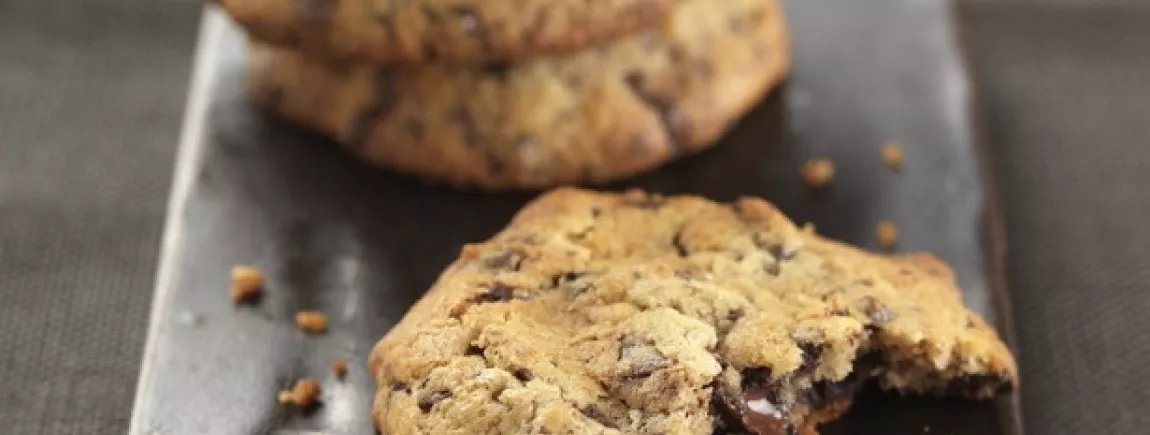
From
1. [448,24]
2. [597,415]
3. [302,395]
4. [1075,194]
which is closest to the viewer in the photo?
[597,415]

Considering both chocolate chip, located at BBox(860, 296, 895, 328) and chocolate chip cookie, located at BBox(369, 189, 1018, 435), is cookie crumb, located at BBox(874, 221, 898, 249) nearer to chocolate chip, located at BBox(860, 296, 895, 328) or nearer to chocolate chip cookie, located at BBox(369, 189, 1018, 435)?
chocolate chip cookie, located at BBox(369, 189, 1018, 435)

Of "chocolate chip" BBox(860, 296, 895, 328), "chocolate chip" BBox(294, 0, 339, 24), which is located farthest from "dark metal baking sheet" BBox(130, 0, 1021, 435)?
"chocolate chip" BBox(294, 0, 339, 24)

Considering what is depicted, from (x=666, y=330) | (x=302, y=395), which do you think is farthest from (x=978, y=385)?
(x=302, y=395)

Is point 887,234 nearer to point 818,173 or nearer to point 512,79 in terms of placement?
point 818,173

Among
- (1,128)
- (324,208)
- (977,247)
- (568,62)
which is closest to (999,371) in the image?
(977,247)

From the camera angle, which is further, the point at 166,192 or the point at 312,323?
the point at 166,192

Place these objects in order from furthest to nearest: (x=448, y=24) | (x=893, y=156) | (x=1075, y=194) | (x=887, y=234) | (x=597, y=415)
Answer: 1. (x=1075, y=194)
2. (x=893, y=156)
3. (x=887, y=234)
4. (x=448, y=24)
5. (x=597, y=415)

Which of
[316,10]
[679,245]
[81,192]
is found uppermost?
[316,10]

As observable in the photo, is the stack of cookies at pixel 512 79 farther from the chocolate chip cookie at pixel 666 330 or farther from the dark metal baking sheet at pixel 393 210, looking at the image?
the chocolate chip cookie at pixel 666 330
